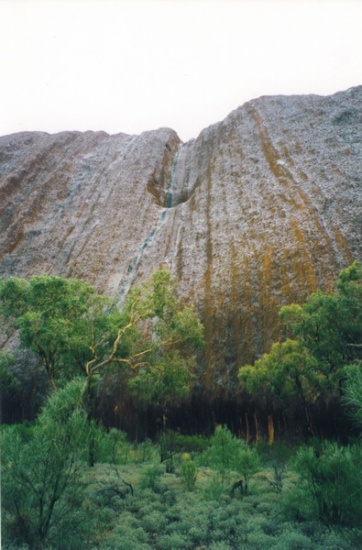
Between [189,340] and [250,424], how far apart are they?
4.17m

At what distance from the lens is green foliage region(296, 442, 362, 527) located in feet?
25.0

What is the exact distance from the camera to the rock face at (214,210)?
23297mm

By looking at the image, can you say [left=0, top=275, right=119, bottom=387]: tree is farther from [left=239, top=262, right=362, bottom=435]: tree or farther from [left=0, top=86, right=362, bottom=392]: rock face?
[left=0, top=86, right=362, bottom=392]: rock face

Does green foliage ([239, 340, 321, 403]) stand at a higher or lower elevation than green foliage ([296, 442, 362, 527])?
lower

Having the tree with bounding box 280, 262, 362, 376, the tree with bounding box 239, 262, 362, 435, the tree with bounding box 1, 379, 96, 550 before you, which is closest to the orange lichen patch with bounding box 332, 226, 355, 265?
the tree with bounding box 239, 262, 362, 435

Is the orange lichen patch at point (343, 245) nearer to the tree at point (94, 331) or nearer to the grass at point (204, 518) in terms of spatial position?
the tree at point (94, 331)

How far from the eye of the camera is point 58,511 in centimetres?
733

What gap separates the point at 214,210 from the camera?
30859 mm

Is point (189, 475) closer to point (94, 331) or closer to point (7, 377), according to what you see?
point (94, 331)

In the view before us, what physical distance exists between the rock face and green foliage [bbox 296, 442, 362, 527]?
509 inches

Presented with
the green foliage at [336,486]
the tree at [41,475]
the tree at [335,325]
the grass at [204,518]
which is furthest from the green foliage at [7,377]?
the green foliage at [336,486]

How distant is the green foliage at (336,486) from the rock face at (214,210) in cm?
1293

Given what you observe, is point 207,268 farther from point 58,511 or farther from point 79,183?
point 58,511

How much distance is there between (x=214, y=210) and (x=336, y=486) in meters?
24.4
